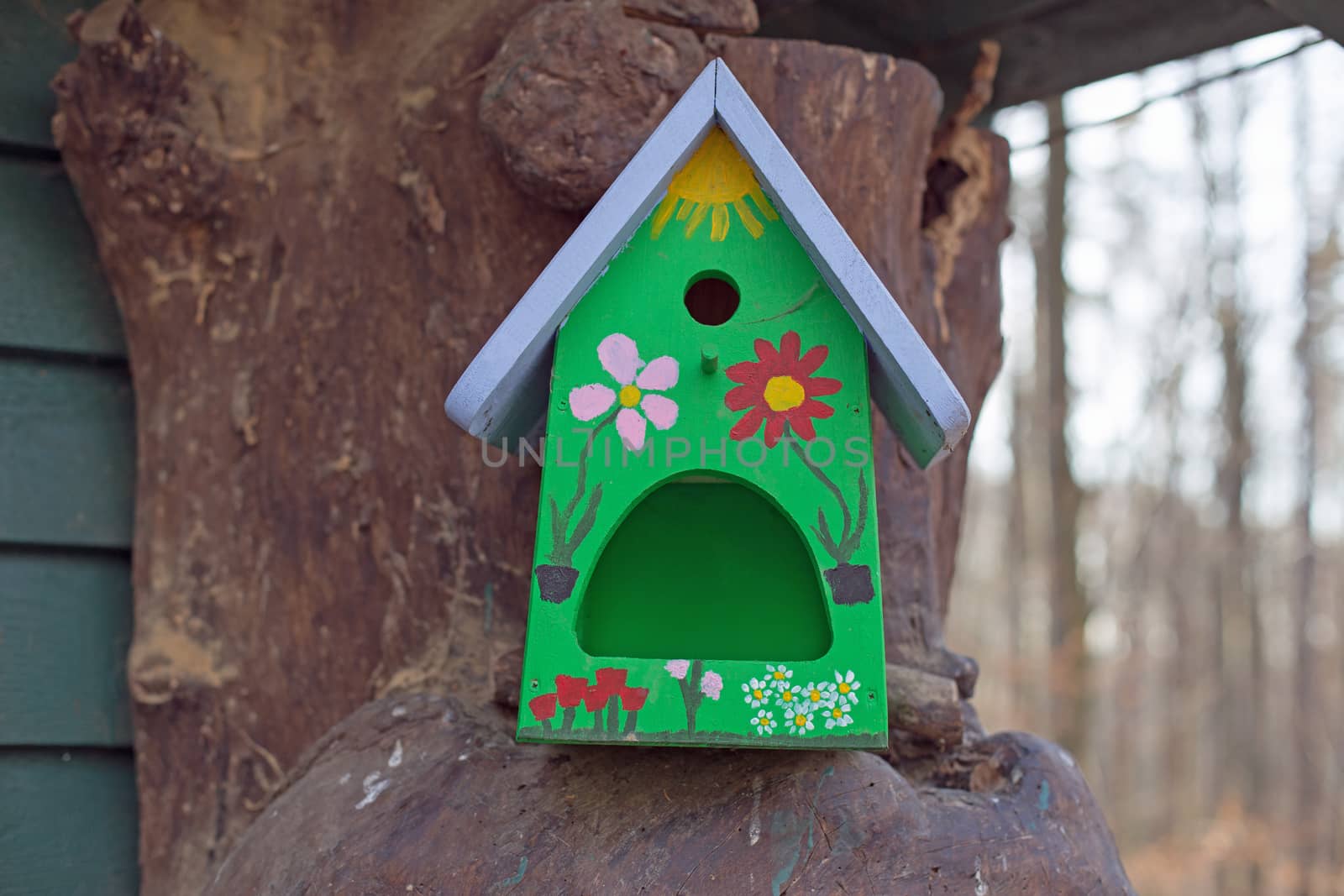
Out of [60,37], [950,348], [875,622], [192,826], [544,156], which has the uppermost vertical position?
[60,37]

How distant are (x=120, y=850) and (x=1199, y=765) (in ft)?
48.5

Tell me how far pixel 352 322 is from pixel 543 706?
904 millimetres

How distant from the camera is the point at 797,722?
127 cm

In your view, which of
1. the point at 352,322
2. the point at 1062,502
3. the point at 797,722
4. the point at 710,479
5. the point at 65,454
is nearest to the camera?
the point at 797,722

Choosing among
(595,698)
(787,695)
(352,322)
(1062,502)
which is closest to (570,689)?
(595,698)

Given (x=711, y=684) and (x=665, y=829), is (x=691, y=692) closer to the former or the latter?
(x=711, y=684)

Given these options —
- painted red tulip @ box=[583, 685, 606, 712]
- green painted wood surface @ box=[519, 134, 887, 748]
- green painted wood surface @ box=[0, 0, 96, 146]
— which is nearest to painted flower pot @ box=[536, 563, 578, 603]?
green painted wood surface @ box=[519, 134, 887, 748]

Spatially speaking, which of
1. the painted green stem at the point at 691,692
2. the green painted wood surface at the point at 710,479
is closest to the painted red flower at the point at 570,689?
the green painted wood surface at the point at 710,479

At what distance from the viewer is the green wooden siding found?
1918 mm

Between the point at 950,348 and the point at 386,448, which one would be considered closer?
the point at 386,448

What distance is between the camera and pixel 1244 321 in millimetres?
9617

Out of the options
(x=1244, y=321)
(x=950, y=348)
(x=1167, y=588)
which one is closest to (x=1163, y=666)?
(x=1167, y=588)

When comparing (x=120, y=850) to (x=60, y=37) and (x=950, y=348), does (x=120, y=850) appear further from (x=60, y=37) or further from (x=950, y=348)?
(x=950, y=348)

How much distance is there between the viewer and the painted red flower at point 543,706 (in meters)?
1.26
